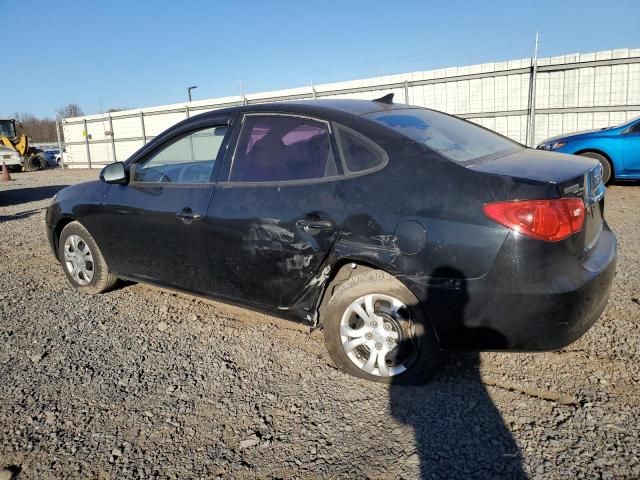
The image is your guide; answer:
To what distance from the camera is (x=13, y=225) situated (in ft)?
27.2

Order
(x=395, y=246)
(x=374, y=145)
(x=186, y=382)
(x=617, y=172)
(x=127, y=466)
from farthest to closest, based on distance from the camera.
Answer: (x=617, y=172)
(x=186, y=382)
(x=374, y=145)
(x=395, y=246)
(x=127, y=466)

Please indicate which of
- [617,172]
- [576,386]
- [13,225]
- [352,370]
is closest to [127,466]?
[352,370]

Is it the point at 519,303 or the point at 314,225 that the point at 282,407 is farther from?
the point at 519,303

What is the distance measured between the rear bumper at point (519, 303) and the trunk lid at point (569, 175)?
17 centimetres

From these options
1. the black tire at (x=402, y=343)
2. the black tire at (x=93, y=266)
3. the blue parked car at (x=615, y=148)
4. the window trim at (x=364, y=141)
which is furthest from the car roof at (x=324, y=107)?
the blue parked car at (x=615, y=148)

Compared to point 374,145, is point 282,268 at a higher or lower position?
Result: lower

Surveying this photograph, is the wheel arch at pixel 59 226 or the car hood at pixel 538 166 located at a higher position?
the car hood at pixel 538 166

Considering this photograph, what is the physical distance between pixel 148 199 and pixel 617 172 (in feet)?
29.8

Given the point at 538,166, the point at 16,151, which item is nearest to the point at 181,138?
the point at 538,166

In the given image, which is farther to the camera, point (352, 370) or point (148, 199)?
point (148, 199)

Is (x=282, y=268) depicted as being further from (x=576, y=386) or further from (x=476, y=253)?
(x=576, y=386)

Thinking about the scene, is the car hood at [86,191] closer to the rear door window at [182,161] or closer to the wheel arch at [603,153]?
the rear door window at [182,161]

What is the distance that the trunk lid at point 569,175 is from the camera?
7.81 ft

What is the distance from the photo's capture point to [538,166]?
8.66 ft
